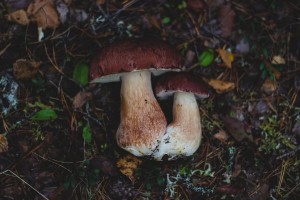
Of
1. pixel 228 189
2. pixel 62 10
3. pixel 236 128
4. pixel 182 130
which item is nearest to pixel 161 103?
pixel 182 130

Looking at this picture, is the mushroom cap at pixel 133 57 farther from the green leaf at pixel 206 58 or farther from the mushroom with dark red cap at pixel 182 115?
the green leaf at pixel 206 58

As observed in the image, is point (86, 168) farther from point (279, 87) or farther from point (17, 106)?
point (279, 87)

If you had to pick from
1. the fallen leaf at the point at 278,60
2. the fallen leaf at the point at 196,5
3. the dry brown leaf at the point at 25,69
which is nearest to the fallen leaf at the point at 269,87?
the fallen leaf at the point at 278,60

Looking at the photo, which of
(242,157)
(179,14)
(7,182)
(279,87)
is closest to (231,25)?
(179,14)

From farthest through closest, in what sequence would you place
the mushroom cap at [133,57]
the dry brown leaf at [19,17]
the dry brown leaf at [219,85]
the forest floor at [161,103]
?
the dry brown leaf at [219,85] → the dry brown leaf at [19,17] → the forest floor at [161,103] → the mushroom cap at [133,57]

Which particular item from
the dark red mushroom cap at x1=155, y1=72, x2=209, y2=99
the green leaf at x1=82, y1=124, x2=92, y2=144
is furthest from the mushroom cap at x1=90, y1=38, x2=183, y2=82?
the green leaf at x1=82, y1=124, x2=92, y2=144

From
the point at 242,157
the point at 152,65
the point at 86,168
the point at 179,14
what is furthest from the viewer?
the point at 179,14
